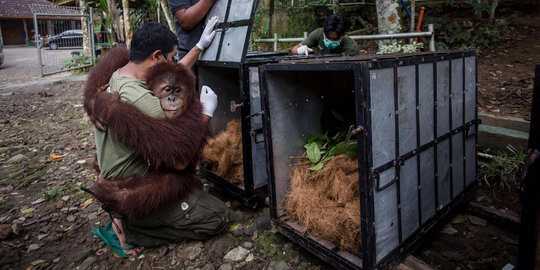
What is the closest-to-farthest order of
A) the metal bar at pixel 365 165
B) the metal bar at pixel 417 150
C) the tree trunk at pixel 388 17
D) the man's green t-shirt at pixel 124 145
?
the metal bar at pixel 365 165
the metal bar at pixel 417 150
the man's green t-shirt at pixel 124 145
the tree trunk at pixel 388 17

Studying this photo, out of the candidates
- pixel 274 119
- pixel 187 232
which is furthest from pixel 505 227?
pixel 187 232

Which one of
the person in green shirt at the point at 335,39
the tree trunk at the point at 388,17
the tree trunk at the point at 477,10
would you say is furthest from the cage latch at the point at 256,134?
the tree trunk at the point at 477,10

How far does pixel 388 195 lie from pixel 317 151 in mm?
752

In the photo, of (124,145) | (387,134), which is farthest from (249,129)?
(387,134)

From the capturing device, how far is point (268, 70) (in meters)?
2.31

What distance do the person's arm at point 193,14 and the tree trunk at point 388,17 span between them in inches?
129

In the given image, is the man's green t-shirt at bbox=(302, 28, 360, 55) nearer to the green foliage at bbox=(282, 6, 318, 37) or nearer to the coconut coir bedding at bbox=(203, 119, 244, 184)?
the coconut coir bedding at bbox=(203, 119, 244, 184)

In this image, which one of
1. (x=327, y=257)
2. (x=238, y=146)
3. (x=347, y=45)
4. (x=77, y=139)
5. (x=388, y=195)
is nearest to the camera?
(x=388, y=195)

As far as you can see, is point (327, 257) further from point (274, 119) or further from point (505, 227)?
point (505, 227)

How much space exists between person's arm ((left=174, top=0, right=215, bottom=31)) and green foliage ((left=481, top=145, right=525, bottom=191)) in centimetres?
273

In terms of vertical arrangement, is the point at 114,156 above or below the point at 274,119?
below

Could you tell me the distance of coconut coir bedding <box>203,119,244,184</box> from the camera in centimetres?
312

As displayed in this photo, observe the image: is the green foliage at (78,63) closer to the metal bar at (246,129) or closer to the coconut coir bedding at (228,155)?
the coconut coir bedding at (228,155)

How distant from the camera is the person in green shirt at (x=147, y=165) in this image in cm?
218
